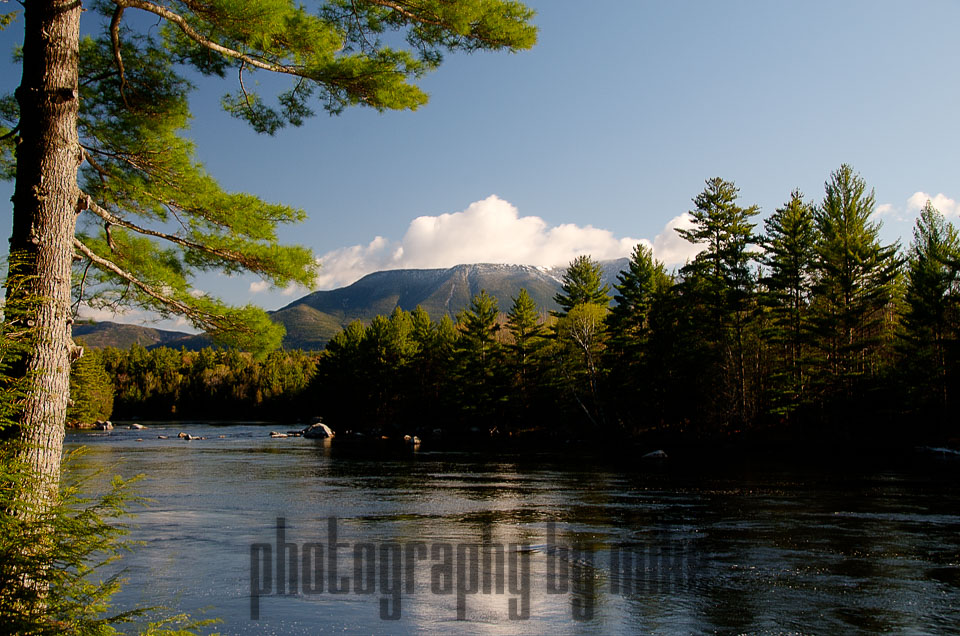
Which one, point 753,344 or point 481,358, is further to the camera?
point 481,358

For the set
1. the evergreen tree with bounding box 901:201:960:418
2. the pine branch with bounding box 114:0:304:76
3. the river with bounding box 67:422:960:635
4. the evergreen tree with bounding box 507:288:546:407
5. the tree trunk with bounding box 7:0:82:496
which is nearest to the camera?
the tree trunk with bounding box 7:0:82:496

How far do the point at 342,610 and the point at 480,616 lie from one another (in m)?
2.04

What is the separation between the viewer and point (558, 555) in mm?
12305

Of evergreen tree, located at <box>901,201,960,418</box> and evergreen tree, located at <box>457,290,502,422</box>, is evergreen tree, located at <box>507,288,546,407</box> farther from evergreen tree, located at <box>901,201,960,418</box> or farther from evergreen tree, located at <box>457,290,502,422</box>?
evergreen tree, located at <box>901,201,960,418</box>

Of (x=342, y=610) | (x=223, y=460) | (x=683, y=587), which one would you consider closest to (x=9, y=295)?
(x=342, y=610)

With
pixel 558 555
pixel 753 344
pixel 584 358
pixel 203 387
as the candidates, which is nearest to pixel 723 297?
pixel 753 344

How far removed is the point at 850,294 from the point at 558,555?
35.2m

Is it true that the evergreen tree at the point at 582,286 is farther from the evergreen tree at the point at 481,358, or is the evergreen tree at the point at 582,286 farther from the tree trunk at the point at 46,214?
the tree trunk at the point at 46,214

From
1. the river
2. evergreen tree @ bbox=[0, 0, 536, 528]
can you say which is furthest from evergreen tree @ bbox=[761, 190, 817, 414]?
evergreen tree @ bbox=[0, 0, 536, 528]

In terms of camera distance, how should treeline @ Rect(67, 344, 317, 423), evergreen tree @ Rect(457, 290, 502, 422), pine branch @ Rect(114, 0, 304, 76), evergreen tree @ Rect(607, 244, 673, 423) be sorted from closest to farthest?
1. pine branch @ Rect(114, 0, 304, 76)
2. evergreen tree @ Rect(607, 244, 673, 423)
3. evergreen tree @ Rect(457, 290, 502, 422)
4. treeline @ Rect(67, 344, 317, 423)

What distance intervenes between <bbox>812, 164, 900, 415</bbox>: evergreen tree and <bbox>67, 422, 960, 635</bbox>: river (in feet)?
53.4

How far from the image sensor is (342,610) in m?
9.11

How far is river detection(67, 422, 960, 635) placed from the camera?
8.84 meters

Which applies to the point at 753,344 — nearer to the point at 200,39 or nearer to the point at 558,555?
the point at 558,555
